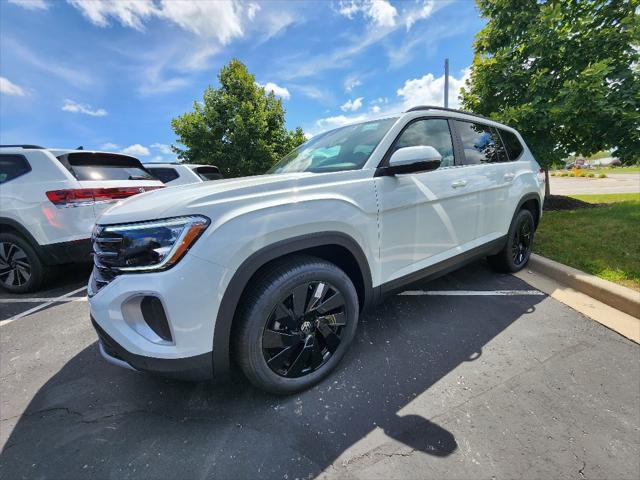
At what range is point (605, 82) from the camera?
226 inches

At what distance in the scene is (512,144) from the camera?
3734mm

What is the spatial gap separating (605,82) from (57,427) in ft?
28.9

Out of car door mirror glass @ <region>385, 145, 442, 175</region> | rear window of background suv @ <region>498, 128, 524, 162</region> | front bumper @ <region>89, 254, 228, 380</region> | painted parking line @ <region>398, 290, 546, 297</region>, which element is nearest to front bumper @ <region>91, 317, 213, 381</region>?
front bumper @ <region>89, 254, 228, 380</region>

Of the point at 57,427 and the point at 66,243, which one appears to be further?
the point at 66,243

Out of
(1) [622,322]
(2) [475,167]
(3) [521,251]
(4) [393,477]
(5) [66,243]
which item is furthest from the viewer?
(3) [521,251]

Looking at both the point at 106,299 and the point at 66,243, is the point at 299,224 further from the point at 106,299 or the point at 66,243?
the point at 66,243

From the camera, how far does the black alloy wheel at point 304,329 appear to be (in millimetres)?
1833

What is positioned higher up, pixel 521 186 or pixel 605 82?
pixel 605 82

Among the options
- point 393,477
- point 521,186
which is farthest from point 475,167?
point 393,477

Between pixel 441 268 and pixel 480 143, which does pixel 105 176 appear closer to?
pixel 441 268

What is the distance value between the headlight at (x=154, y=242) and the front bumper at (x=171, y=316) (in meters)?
0.05

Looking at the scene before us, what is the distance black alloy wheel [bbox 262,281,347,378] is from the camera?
1833mm

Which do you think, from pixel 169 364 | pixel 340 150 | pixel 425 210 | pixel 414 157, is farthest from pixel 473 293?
pixel 169 364

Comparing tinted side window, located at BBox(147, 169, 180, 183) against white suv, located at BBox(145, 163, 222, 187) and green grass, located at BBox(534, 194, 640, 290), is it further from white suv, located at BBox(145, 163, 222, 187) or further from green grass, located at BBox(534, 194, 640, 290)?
green grass, located at BBox(534, 194, 640, 290)
